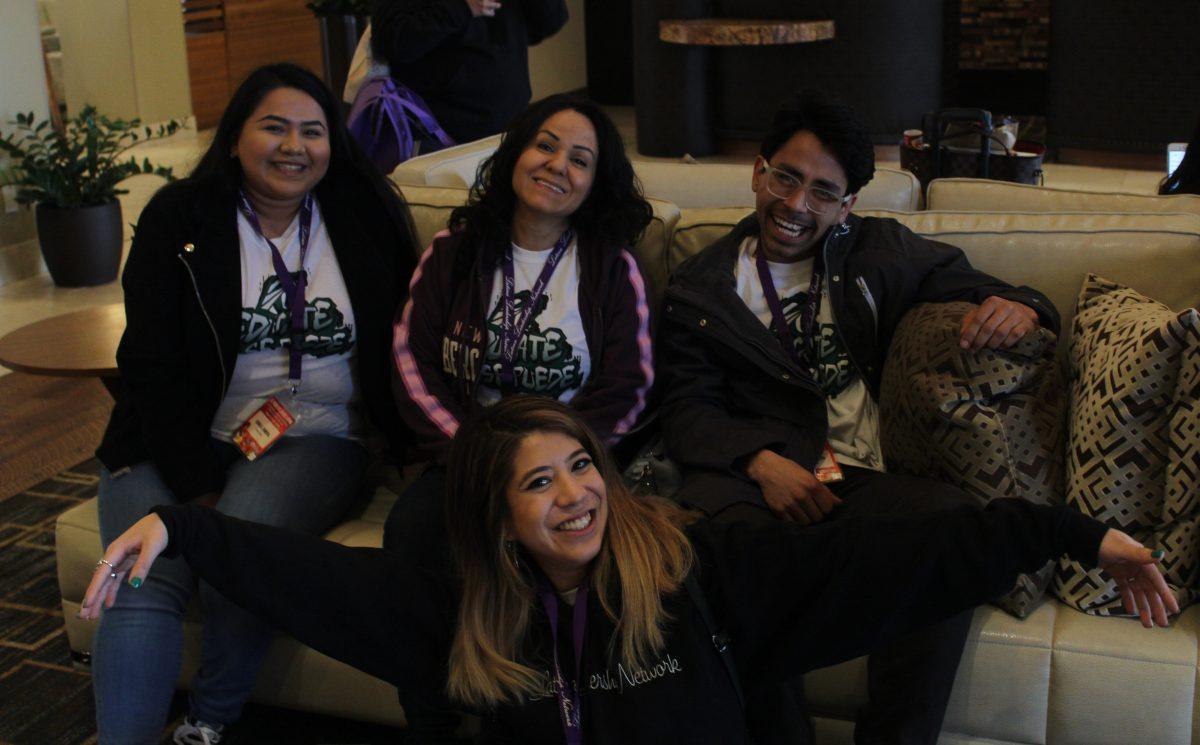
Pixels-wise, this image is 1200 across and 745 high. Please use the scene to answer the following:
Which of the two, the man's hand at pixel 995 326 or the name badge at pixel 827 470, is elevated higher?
the man's hand at pixel 995 326

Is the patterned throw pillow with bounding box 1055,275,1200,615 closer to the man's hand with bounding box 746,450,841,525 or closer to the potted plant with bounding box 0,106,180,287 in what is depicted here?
the man's hand with bounding box 746,450,841,525

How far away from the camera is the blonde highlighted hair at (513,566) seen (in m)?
1.72

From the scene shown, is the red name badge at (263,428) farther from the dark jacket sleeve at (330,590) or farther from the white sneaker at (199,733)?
the dark jacket sleeve at (330,590)

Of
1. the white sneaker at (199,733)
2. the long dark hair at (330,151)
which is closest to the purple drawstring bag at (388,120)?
the long dark hair at (330,151)

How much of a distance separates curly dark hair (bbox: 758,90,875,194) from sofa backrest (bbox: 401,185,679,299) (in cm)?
33

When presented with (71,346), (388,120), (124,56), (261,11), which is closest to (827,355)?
(71,346)

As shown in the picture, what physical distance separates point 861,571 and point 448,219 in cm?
144

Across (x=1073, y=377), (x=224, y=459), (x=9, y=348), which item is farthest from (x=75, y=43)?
(x=1073, y=377)

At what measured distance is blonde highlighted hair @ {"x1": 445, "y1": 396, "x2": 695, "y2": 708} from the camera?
5.65ft

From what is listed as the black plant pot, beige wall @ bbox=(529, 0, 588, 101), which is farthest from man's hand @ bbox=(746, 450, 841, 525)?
beige wall @ bbox=(529, 0, 588, 101)

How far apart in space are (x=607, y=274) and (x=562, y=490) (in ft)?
2.67

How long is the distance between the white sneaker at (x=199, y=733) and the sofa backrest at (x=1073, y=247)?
154 centimetres

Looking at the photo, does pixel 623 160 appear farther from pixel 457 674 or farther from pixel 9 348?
pixel 9 348

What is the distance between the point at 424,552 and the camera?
2229 mm
